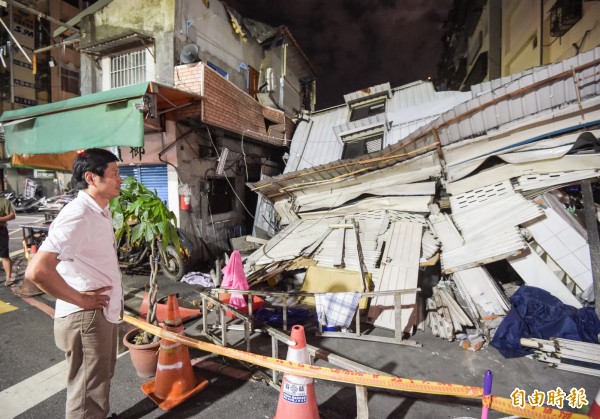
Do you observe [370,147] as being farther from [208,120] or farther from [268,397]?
[268,397]

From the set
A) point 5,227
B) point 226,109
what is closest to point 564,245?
point 226,109

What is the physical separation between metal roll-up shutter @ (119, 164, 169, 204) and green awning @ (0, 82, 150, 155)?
2443 millimetres

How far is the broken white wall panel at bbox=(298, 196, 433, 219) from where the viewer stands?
24.9 feet

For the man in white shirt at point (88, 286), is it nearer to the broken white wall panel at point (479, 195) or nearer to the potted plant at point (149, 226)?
the potted plant at point (149, 226)

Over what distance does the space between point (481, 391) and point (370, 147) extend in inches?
397

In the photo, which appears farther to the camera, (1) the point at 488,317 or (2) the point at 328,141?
(2) the point at 328,141

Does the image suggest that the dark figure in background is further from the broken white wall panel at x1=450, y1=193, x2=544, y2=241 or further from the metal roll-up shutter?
the broken white wall panel at x1=450, y1=193, x2=544, y2=241

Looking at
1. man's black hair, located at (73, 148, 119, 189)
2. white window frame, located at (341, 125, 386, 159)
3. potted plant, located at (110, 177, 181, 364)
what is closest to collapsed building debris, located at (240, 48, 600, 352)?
potted plant, located at (110, 177, 181, 364)

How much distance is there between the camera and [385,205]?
8.23m


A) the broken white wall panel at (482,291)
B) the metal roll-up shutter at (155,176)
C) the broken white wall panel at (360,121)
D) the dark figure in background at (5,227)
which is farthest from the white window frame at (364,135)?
the dark figure in background at (5,227)

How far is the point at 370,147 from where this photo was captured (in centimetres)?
1128

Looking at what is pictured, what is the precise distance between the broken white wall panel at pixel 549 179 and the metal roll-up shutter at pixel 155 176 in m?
10.1

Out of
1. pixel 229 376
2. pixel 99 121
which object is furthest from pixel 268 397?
pixel 99 121

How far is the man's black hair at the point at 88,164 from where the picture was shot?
2.55 metres
